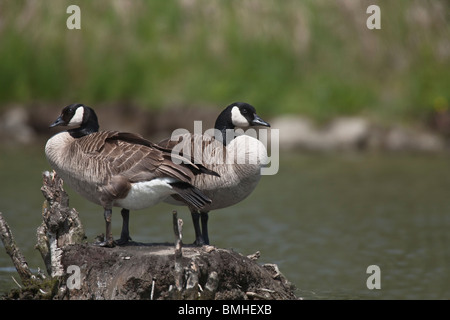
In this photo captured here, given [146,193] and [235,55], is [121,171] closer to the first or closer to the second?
[146,193]

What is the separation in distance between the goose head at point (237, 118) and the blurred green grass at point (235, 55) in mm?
13936

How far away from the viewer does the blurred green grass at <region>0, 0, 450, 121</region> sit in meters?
23.8

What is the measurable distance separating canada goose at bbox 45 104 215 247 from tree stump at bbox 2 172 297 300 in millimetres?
309

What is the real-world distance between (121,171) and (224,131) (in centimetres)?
160

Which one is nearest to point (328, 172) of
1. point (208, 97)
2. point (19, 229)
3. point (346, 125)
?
point (346, 125)

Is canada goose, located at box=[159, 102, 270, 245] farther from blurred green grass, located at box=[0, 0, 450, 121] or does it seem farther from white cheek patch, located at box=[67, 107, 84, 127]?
blurred green grass, located at box=[0, 0, 450, 121]

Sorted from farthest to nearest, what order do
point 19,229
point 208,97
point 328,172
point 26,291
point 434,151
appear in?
point 208,97
point 434,151
point 328,172
point 19,229
point 26,291

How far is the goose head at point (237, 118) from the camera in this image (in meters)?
9.36

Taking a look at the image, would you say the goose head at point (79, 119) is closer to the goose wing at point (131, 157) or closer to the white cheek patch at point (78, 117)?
the white cheek patch at point (78, 117)

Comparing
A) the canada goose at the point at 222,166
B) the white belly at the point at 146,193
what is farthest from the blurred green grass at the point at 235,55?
the white belly at the point at 146,193

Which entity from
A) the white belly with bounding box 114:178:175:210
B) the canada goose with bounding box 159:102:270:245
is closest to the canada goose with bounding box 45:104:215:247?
the white belly with bounding box 114:178:175:210
